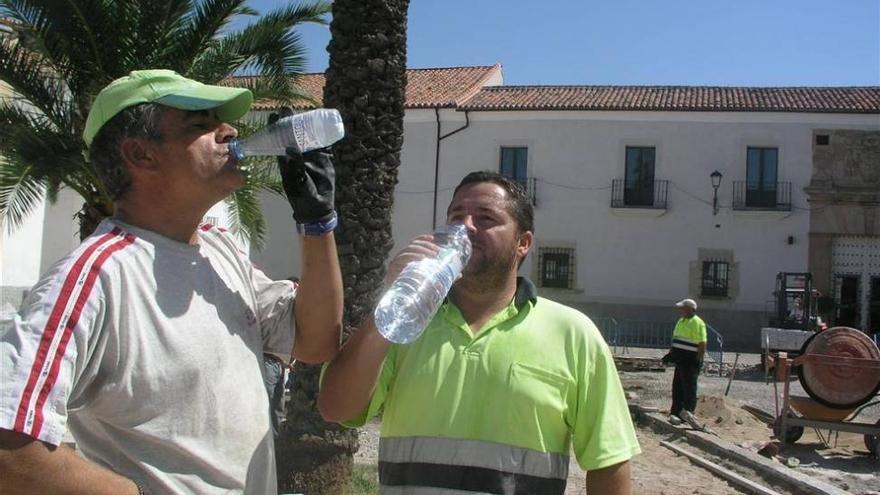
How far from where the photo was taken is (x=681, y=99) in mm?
29859

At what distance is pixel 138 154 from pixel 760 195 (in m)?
29.4

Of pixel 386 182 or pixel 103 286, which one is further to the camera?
pixel 386 182

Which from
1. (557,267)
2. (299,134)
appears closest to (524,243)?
(299,134)

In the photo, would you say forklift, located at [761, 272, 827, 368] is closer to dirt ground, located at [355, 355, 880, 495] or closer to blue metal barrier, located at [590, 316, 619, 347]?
blue metal barrier, located at [590, 316, 619, 347]

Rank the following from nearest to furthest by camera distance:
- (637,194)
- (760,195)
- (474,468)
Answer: (474,468) < (760,195) < (637,194)

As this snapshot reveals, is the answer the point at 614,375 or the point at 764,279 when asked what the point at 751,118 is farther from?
the point at 614,375

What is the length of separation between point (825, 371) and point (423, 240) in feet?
30.7

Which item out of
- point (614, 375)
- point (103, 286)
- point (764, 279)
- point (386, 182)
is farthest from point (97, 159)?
point (764, 279)

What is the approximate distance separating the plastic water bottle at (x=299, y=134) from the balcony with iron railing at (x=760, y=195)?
2861 cm

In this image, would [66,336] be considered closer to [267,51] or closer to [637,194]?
[267,51]

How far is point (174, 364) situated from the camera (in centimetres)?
177

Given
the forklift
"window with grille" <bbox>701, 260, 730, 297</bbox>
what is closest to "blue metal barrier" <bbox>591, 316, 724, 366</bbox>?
"window with grille" <bbox>701, 260, 730, 297</bbox>

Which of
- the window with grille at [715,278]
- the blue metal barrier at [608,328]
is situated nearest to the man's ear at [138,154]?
the blue metal barrier at [608,328]

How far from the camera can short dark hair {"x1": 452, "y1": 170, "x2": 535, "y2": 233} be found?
2.46 m
